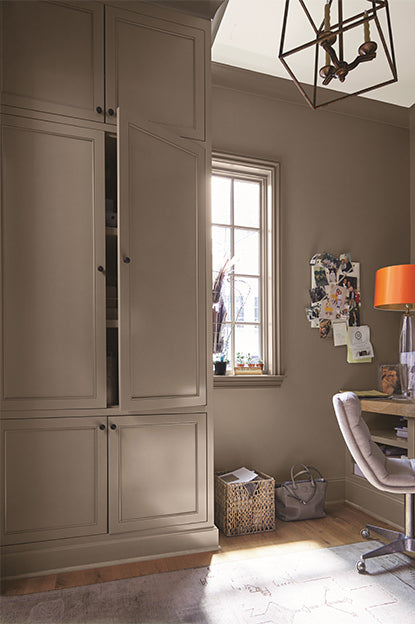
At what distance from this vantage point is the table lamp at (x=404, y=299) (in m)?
3.02

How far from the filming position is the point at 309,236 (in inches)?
133

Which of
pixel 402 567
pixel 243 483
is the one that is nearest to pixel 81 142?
pixel 243 483

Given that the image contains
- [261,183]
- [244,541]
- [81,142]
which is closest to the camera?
[81,142]

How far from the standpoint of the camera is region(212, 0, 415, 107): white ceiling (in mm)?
2684

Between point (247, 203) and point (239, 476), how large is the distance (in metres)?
1.81

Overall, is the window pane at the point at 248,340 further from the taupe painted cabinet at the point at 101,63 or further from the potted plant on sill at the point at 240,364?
the taupe painted cabinet at the point at 101,63

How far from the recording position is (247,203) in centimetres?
335

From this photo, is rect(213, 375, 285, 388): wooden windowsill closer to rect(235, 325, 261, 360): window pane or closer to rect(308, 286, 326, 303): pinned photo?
rect(235, 325, 261, 360): window pane

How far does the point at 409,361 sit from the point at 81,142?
2.35m

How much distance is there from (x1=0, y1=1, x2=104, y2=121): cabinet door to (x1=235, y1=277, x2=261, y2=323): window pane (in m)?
1.44

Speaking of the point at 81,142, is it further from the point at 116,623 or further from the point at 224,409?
the point at 116,623

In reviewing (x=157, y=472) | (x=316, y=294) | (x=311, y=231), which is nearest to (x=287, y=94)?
(x=311, y=231)

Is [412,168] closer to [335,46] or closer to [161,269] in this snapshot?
[335,46]

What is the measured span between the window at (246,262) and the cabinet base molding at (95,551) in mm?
1090
